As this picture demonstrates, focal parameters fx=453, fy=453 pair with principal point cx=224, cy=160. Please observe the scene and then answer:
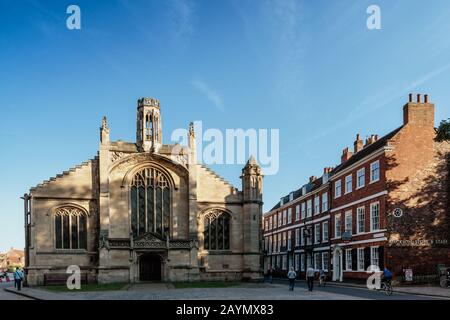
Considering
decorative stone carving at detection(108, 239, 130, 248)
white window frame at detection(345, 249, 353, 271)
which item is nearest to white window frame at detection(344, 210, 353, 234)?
white window frame at detection(345, 249, 353, 271)

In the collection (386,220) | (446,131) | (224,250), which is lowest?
(224,250)

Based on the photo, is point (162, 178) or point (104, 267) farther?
point (162, 178)

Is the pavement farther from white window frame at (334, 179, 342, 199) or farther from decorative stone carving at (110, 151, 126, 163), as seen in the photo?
decorative stone carving at (110, 151, 126, 163)

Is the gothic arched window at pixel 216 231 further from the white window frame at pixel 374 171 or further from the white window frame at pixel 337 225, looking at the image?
the white window frame at pixel 374 171

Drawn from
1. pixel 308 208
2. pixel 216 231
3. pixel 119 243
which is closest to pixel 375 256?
pixel 216 231

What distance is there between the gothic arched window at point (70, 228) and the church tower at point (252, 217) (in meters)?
13.9

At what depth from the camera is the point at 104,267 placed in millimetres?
36250

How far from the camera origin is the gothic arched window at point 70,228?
123ft

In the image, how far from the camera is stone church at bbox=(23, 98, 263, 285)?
3697 centimetres

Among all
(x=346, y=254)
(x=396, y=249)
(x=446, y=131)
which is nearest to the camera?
(x=446, y=131)

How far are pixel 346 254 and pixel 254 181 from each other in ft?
33.4
